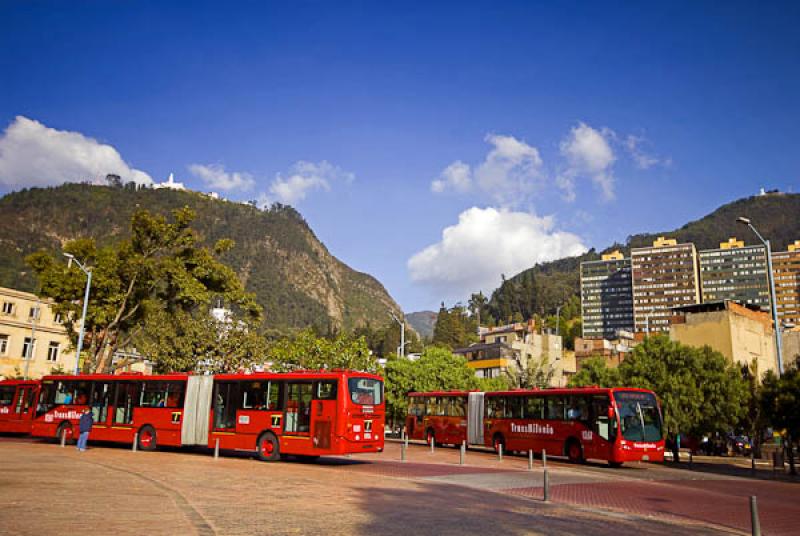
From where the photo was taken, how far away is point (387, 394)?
1918 inches

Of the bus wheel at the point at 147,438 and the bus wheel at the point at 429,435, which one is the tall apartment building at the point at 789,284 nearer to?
the bus wheel at the point at 429,435

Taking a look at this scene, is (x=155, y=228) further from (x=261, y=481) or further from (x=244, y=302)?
(x=261, y=481)

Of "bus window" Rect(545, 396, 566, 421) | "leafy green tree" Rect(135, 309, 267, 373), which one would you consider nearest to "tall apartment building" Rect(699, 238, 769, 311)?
"leafy green tree" Rect(135, 309, 267, 373)

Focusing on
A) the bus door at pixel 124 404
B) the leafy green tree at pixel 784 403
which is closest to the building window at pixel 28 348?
the bus door at pixel 124 404

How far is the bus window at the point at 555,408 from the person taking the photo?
28.2 metres

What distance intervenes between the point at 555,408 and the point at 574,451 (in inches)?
79.4

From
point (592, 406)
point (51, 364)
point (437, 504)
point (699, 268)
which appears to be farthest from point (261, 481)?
point (699, 268)

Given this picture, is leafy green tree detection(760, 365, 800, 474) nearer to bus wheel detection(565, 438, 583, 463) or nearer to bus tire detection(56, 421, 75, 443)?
bus wheel detection(565, 438, 583, 463)

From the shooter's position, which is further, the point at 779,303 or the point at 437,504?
the point at 779,303

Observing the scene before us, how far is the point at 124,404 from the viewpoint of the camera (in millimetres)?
26875

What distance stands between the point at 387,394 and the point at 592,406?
24.1 metres

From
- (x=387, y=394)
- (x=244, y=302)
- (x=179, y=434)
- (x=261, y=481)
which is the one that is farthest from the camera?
(x=387, y=394)

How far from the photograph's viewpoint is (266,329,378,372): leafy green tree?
159 feet

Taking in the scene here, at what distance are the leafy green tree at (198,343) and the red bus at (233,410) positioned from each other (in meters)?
12.7
